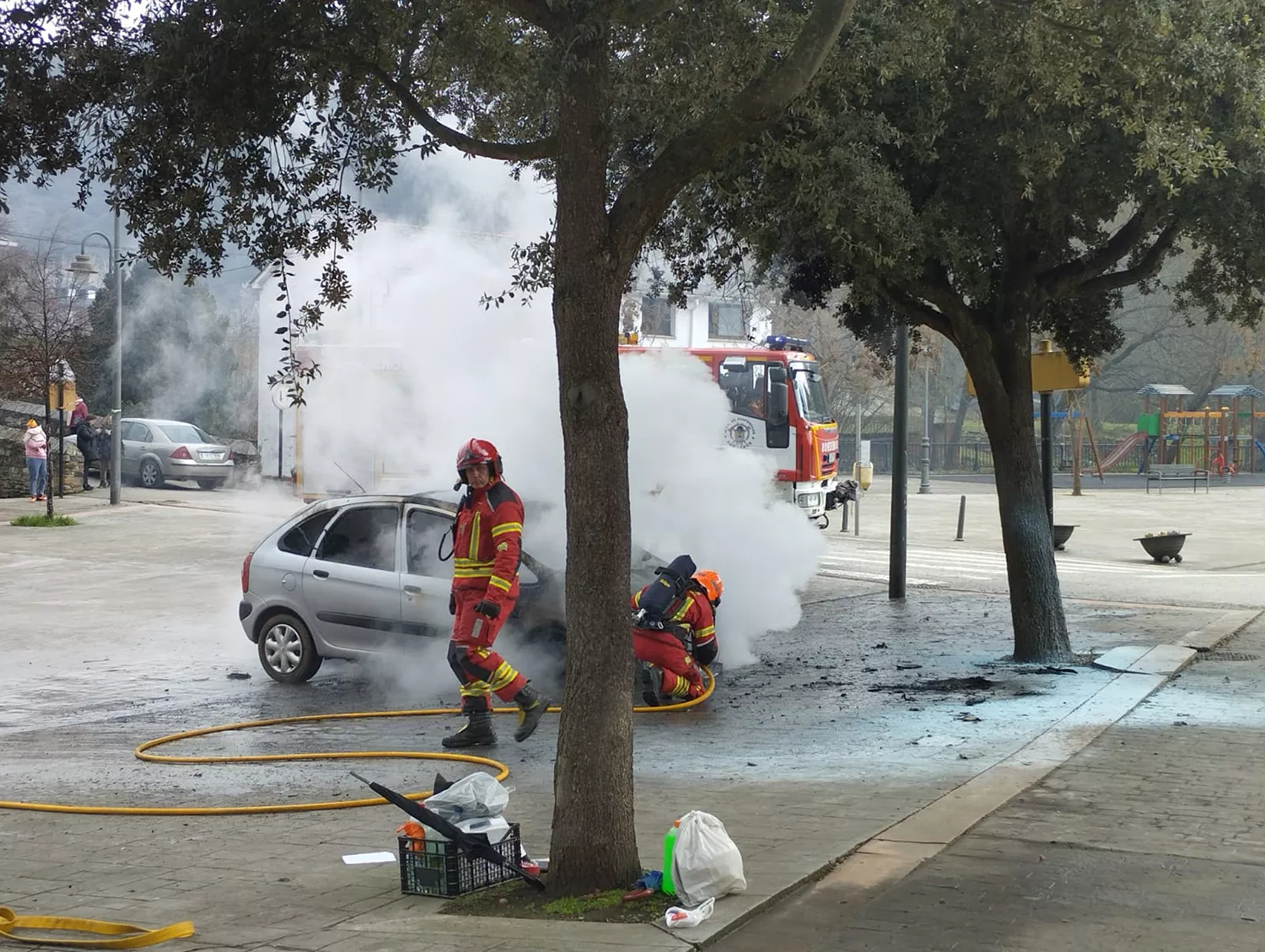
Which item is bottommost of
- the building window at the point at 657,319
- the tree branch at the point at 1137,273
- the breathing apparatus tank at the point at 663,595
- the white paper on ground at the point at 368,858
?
the white paper on ground at the point at 368,858

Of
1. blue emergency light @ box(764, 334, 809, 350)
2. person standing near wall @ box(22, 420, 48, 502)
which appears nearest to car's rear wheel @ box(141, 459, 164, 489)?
person standing near wall @ box(22, 420, 48, 502)

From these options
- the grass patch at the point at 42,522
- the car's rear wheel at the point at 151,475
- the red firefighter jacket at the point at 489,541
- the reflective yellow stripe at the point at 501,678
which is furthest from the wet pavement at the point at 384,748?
the car's rear wheel at the point at 151,475

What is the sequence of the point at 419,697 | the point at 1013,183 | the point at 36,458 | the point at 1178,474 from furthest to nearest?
1. the point at 1178,474
2. the point at 36,458
3. the point at 419,697
4. the point at 1013,183

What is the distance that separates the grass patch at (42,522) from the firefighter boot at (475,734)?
1738 cm

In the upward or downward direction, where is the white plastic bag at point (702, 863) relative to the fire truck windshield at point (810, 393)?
downward

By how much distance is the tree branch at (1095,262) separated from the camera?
10.9 meters

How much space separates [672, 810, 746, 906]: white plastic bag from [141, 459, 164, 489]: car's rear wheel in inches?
1179

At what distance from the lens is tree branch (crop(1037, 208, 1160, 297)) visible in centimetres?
1091

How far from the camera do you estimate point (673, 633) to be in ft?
31.3

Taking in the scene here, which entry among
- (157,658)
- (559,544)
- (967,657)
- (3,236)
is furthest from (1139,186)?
(3,236)

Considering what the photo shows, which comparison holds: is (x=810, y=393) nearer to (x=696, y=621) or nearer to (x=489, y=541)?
(x=696, y=621)

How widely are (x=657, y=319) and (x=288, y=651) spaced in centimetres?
3250


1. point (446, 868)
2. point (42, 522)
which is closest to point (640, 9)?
point (446, 868)

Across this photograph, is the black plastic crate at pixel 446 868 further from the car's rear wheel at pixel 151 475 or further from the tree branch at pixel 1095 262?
the car's rear wheel at pixel 151 475
